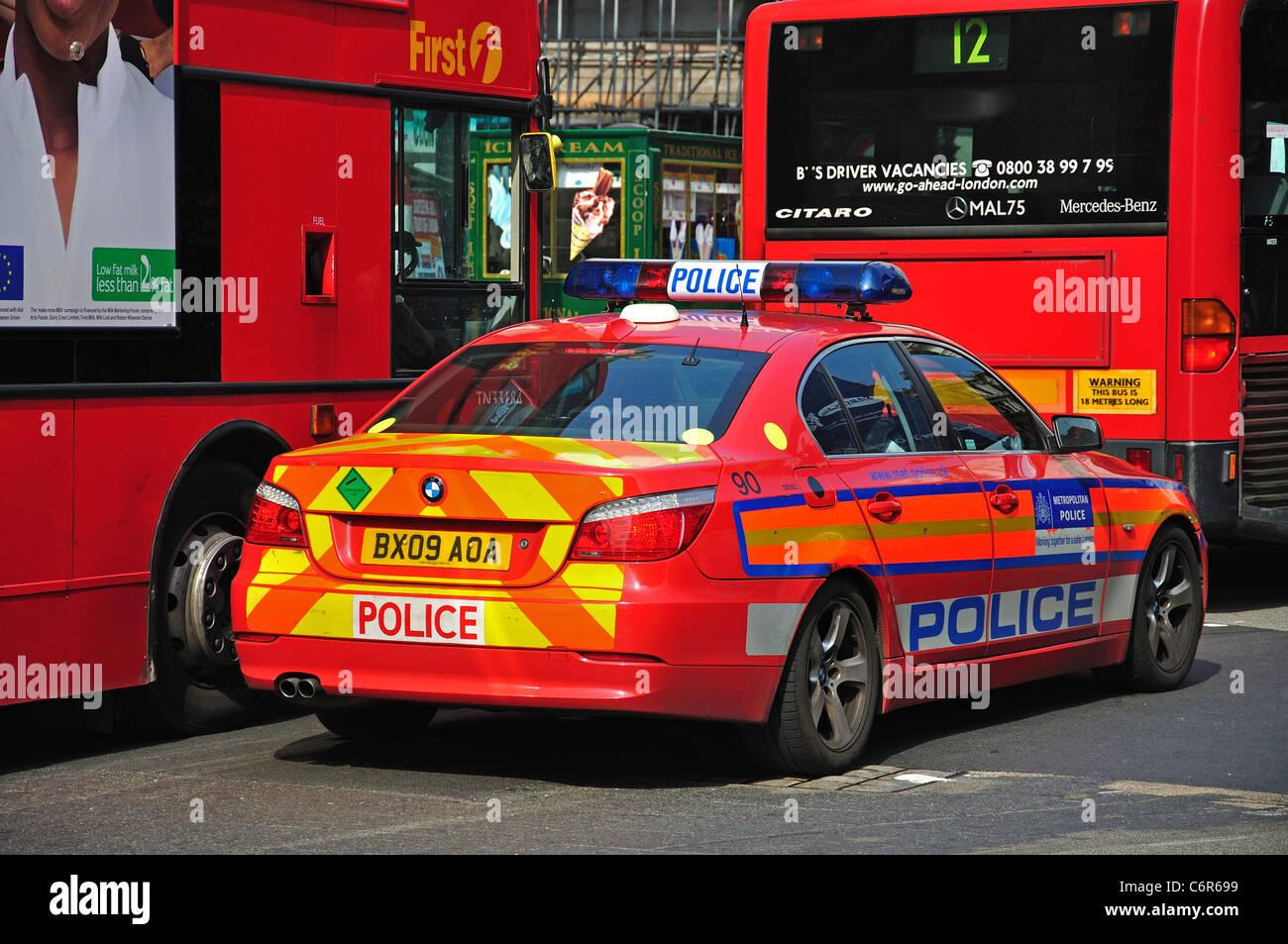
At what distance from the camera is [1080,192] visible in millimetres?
11656

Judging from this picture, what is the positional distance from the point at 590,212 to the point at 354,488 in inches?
680

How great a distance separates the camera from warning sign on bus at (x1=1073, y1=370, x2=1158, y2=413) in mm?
11375

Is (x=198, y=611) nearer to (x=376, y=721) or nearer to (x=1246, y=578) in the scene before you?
(x=376, y=721)

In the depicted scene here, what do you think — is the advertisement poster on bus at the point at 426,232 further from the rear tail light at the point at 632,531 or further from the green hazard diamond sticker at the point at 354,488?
the rear tail light at the point at 632,531

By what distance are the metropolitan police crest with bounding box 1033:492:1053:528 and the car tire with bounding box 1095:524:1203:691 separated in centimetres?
92

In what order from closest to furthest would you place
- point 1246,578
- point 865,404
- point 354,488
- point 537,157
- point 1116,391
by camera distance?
point 354,488, point 865,404, point 537,157, point 1116,391, point 1246,578

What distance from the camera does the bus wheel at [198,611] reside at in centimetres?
800

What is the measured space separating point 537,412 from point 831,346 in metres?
1.10

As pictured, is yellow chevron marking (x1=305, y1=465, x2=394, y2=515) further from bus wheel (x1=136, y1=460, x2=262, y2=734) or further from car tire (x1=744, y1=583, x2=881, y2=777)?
car tire (x1=744, y1=583, x2=881, y2=777)

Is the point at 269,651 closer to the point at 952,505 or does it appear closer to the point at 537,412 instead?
the point at 537,412

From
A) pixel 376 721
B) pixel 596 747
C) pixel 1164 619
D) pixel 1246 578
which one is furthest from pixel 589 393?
pixel 1246 578

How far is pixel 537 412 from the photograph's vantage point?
23.6 ft

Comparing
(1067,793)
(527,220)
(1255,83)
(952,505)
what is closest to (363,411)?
(527,220)

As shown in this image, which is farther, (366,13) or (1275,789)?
(366,13)
